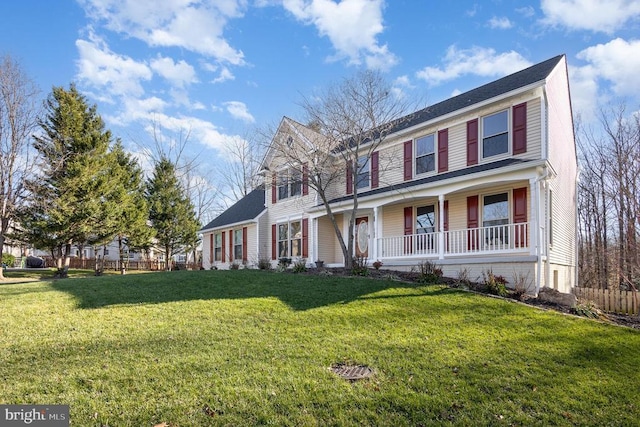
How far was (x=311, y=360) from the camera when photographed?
5363 millimetres

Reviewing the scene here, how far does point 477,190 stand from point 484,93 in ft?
11.4

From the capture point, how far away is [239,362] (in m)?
5.20

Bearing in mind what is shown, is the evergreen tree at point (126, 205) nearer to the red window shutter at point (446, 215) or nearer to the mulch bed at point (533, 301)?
the mulch bed at point (533, 301)

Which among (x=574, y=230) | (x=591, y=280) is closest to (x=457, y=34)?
(x=574, y=230)

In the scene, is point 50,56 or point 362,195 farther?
point 362,195

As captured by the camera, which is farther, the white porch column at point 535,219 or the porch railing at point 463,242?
the porch railing at point 463,242

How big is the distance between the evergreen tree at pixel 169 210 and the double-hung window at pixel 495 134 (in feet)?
75.9

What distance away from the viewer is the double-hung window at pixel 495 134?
11.8 m

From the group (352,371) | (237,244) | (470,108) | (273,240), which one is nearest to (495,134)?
(470,108)

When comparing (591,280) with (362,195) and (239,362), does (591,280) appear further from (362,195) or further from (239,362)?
(239,362)

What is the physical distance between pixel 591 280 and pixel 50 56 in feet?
90.6

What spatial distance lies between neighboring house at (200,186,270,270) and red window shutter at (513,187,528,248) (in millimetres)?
11008

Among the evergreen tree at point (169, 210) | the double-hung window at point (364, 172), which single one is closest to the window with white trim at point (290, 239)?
the double-hung window at point (364, 172)

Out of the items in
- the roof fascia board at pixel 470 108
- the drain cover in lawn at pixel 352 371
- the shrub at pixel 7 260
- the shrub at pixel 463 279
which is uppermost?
the roof fascia board at pixel 470 108
